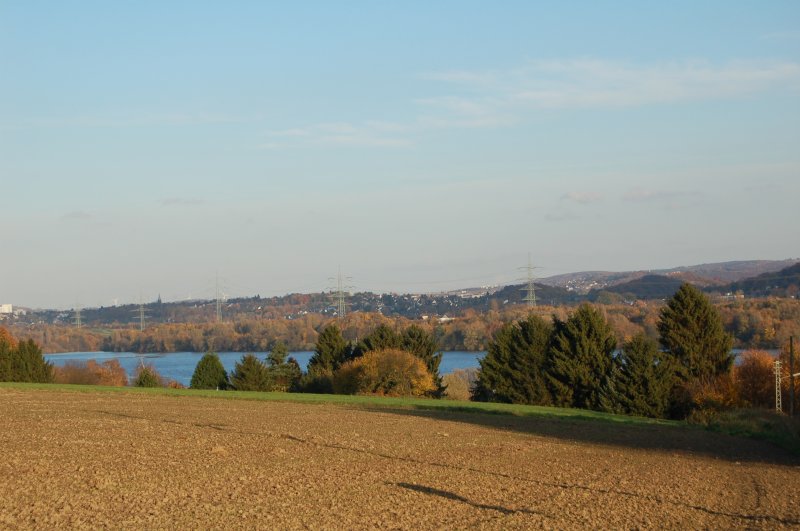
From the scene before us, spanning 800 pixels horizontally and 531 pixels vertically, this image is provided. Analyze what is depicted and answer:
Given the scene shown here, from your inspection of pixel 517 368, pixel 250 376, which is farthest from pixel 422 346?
pixel 250 376

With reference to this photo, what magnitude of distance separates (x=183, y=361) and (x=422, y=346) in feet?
318

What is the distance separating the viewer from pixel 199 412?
32000 mm

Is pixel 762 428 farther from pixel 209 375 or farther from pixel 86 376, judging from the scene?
pixel 86 376

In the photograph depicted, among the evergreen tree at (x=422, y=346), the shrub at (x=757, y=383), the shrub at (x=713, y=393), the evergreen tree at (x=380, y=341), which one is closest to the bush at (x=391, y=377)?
the evergreen tree at (x=422, y=346)

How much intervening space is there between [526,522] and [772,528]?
3.74 m

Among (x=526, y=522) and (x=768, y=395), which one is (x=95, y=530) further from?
(x=768, y=395)

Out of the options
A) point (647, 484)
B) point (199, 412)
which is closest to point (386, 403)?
point (199, 412)

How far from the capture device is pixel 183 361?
6220 inches

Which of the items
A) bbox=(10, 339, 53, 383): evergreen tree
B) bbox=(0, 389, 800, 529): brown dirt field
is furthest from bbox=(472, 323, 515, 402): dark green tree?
bbox=(0, 389, 800, 529): brown dirt field

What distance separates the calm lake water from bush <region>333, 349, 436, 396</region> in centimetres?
3542

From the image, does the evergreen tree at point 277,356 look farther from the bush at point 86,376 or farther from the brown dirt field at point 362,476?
the brown dirt field at point 362,476

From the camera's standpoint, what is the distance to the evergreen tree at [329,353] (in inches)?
2822

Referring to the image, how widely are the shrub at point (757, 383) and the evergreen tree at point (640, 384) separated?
632cm

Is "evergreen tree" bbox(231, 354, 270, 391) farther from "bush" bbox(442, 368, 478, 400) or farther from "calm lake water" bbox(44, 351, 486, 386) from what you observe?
"calm lake water" bbox(44, 351, 486, 386)
